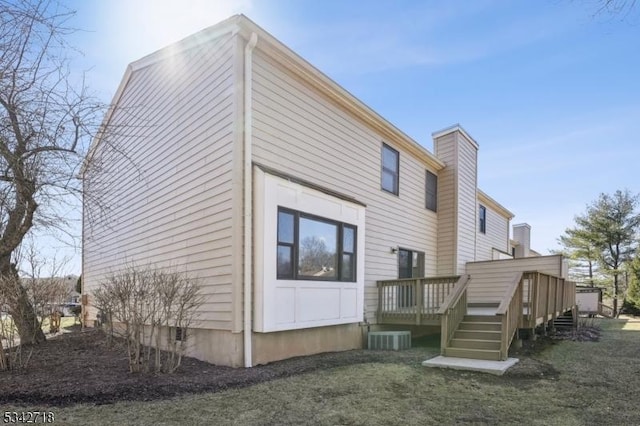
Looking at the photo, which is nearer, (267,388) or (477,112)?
(267,388)

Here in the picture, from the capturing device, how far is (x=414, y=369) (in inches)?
262

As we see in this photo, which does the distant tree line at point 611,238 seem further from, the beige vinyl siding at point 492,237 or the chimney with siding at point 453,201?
the chimney with siding at point 453,201

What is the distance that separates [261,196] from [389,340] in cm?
451

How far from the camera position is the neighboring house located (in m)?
6.80

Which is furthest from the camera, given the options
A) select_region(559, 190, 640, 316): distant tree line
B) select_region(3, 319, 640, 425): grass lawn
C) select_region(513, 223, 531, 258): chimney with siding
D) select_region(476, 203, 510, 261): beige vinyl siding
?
select_region(559, 190, 640, 316): distant tree line

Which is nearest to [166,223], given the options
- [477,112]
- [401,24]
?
[401,24]

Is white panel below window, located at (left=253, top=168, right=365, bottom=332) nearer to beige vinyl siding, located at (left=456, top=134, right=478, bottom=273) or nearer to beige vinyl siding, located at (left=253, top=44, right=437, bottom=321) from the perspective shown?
beige vinyl siding, located at (left=253, top=44, right=437, bottom=321)

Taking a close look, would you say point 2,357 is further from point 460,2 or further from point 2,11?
point 460,2

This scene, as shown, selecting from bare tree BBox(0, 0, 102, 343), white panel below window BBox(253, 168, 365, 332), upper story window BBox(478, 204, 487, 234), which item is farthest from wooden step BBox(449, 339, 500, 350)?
upper story window BBox(478, 204, 487, 234)

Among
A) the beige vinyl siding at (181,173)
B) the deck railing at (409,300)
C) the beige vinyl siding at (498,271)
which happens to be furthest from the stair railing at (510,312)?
the beige vinyl siding at (498,271)

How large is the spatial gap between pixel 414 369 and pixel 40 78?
22.1 feet

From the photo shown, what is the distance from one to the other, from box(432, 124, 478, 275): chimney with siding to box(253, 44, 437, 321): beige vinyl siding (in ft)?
2.44

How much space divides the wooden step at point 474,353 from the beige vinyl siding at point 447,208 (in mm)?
5999

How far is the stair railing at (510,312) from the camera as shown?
7254 mm
